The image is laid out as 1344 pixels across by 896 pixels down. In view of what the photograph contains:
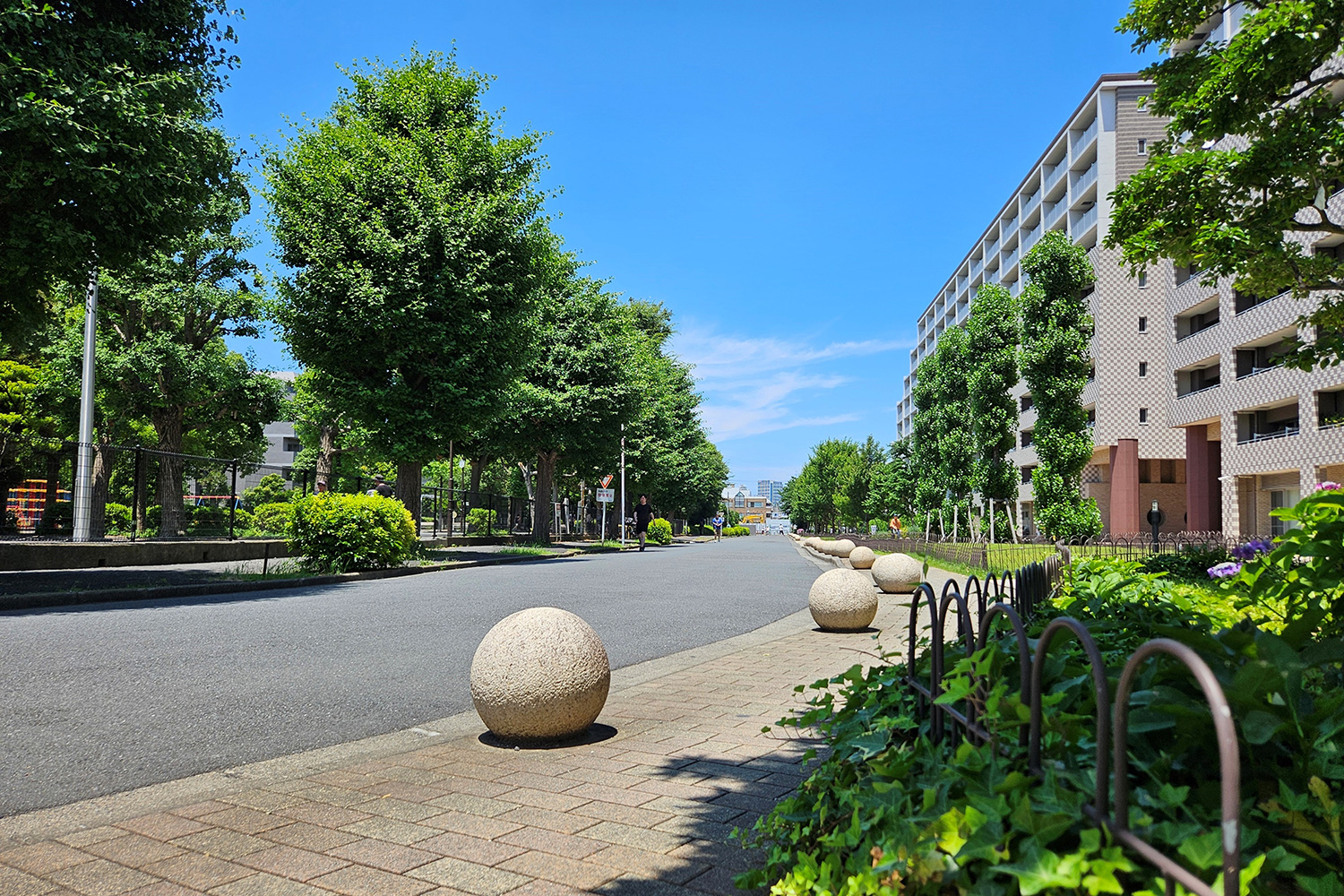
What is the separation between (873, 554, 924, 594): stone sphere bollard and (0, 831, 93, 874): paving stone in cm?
1374

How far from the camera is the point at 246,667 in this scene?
762cm

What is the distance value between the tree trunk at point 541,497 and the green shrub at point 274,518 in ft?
34.6

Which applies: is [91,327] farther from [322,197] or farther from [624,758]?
[624,758]

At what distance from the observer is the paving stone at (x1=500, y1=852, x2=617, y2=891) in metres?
3.23

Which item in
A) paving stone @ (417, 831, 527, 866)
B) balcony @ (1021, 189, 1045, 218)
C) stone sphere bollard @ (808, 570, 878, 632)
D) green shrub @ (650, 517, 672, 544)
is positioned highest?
balcony @ (1021, 189, 1045, 218)

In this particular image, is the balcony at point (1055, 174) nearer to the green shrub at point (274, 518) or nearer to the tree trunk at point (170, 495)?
the green shrub at point (274, 518)

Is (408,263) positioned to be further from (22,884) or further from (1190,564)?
(22,884)

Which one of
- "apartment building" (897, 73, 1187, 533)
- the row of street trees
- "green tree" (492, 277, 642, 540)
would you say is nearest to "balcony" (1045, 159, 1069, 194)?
"apartment building" (897, 73, 1187, 533)

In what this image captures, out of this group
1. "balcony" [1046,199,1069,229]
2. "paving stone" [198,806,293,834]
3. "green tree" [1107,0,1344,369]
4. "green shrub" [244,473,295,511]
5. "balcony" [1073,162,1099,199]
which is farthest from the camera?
"balcony" [1046,199,1069,229]

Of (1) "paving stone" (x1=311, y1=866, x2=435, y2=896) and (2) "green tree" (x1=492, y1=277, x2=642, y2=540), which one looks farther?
(2) "green tree" (x1=492, y1=277, x2=642, y2=540)

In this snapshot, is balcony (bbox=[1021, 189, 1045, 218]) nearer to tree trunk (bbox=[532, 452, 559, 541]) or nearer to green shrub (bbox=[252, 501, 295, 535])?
tree trunk (bbox=[532, 452, 559, 541])

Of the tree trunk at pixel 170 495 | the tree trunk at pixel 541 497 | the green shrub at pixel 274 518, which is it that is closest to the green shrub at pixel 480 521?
the tree trunk at pixel 541 497

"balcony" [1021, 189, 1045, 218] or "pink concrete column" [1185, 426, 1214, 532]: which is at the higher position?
"balcony" [1021, 189, 1045, 218]

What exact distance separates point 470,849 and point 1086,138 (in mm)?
59848
